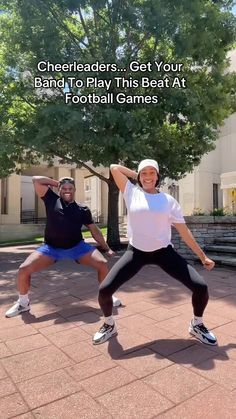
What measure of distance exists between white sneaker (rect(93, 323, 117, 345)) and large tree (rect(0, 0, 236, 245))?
5943 millimetres

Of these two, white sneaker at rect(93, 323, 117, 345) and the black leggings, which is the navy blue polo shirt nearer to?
the black leggings

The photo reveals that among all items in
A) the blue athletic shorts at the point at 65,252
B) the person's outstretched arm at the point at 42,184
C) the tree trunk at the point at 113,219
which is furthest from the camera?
the tree trunk at the point at 113,219

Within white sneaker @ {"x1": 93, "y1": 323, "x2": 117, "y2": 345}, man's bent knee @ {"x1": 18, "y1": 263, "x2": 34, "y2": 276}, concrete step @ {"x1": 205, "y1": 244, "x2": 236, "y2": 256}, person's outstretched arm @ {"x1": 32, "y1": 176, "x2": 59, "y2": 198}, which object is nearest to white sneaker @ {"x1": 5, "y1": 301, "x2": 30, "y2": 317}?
man's bent knee @ {"x1": 18, "y1": 263, "x2": 34, "y2": 276}

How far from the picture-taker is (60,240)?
15.1 feet

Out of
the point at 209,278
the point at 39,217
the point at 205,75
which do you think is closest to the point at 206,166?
the point at 39,217

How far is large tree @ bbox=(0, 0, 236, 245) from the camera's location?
9.12 m

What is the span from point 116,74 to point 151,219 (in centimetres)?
731

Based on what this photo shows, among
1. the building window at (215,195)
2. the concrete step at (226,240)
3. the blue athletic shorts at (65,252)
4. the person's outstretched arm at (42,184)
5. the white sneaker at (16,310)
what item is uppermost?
the building window at (215,195)

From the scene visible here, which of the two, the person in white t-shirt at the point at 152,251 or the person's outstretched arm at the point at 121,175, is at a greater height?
the person's outstretched arm at the point at 121,175

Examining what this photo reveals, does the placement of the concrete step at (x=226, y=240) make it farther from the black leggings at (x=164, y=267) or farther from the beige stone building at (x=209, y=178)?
the beige stone building at (x=209, y=178)

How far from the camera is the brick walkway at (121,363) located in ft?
7.99

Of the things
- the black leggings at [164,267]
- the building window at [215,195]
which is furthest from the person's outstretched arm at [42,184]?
the building window at [215,195]

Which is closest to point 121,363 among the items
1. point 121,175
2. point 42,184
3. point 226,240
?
point 121,175

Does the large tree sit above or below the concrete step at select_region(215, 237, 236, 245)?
above
